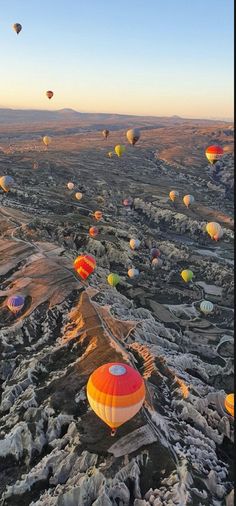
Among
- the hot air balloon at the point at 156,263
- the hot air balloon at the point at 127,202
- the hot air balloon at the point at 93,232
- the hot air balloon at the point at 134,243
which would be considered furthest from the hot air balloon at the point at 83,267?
the hot air balloon at the point at 127,202

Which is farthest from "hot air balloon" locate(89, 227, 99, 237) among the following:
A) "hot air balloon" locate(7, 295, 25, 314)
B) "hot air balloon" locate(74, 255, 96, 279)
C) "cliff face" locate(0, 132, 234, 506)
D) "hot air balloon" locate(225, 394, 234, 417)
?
"hot air balloon" locate(225, 394, 234, 417)

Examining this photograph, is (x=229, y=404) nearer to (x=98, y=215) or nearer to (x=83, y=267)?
(x=83, y=267)

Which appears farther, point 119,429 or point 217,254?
point 217,254

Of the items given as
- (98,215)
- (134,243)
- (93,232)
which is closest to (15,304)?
(93,232)

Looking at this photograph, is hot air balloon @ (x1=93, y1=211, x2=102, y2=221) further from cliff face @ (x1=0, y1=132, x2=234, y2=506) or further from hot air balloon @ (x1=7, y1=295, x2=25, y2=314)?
hot air balloon @ (x1=7, y1=295, x2=25, y2=314)

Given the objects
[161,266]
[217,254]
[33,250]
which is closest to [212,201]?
[217,254]

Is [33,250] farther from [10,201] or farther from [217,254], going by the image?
[217,254]
